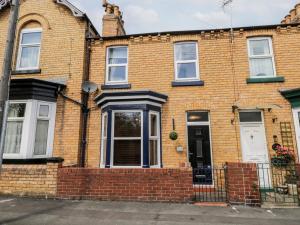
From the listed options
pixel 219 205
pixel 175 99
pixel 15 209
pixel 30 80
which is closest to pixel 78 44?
pixel 30 80

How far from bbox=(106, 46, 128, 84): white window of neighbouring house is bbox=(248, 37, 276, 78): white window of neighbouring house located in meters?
5.28

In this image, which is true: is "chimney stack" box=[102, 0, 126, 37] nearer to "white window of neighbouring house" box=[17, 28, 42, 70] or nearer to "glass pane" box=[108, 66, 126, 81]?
"glass pane" box=[108, 66, 126, 81]

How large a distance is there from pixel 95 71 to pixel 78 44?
1373 mm

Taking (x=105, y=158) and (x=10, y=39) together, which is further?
(x=105, y=158)

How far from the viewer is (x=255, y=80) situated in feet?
29.3

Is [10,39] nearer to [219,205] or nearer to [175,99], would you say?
[175,99]

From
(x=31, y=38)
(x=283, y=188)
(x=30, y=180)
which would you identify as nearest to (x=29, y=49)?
(x=31, y=38)

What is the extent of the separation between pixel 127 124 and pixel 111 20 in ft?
18.6

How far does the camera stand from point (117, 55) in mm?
10156

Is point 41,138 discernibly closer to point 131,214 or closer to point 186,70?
point 131,214

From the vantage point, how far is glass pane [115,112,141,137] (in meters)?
8.59

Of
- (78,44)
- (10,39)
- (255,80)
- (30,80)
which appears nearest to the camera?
(10,39)

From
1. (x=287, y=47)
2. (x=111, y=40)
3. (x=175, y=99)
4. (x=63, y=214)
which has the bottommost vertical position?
(x=63, y=214)

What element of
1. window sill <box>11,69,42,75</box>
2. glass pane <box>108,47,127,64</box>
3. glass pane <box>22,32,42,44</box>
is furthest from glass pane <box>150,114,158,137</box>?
glass pane <box>22,32,42,44</box>
